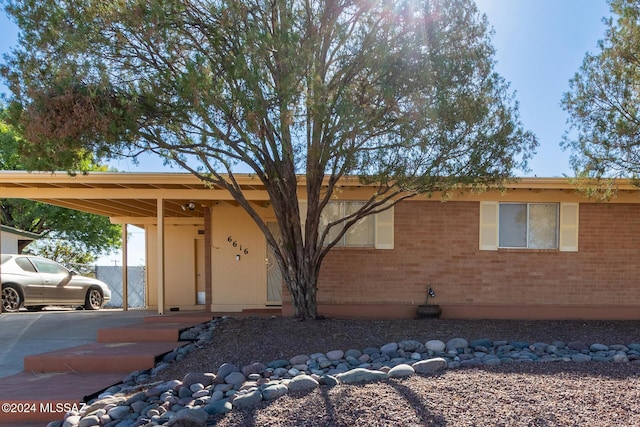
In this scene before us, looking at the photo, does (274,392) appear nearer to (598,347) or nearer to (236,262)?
(598,347)

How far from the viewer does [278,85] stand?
6.85 meters

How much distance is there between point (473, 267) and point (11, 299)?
11.2 m

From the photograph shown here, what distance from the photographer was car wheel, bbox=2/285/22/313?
1224 centimetres

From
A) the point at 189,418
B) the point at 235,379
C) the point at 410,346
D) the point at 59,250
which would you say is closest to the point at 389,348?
the point at 410,346

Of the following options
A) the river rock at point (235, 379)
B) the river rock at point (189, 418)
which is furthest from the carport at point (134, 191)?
the river rock at point (189, 418)

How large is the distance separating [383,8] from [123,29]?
11.9 feet

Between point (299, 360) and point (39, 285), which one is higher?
point (299, 360)

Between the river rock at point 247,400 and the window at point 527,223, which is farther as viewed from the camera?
the window at point 527,223

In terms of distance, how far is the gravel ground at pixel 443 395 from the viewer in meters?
4.24

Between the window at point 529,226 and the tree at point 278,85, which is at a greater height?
the tree at point 278,85

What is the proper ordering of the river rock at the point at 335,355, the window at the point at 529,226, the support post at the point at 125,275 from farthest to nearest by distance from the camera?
the support post at the point at 125,275 < the window at the point at 529,226 < the river rock at the point at 335,355

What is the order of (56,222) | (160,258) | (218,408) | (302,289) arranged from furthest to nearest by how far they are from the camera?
1. (56,222)
2. (160,258)
3. (302,289)
4. (218,408)

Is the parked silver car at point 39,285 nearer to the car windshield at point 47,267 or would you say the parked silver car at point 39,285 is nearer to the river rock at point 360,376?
the car windshield at point 47,267

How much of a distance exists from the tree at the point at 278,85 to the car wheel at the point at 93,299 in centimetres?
858
